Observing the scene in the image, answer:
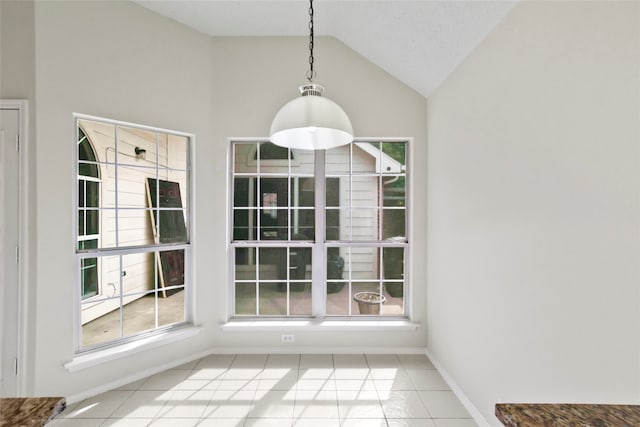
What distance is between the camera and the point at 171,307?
296 centimetres

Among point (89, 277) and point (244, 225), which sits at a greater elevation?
point (244, 225)

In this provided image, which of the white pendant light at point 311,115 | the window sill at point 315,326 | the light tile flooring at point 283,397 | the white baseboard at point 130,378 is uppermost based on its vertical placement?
the white pendant light at point 311,115

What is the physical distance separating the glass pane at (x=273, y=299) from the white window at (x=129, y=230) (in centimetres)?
76

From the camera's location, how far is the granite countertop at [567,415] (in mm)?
776

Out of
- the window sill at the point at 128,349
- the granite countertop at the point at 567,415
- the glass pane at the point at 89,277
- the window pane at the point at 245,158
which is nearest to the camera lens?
the granite countertop at the point at 567,415

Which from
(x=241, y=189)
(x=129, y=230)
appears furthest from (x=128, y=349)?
(x=241, y=189)

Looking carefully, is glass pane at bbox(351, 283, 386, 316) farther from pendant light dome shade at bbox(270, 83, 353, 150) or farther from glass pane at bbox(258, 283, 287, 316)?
pendant light dome shade at bbox(270, 83, 353, 150)

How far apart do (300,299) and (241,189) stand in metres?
1.35

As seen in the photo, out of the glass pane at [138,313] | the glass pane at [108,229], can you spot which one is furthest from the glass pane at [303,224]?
the glass pane at [108,229]

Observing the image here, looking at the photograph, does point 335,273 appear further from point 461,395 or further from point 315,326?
point 461,395

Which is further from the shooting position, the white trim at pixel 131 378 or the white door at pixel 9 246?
the white trim at pixel 131 378

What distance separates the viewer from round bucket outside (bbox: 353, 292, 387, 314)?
3287 mm

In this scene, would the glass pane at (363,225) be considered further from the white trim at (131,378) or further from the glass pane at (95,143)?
the glass pane at (95,143)

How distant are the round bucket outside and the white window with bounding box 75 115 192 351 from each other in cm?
179
